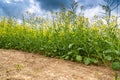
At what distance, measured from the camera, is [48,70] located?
15.5 feet

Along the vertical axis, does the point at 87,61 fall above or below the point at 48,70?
above

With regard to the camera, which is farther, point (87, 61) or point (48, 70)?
point (87, 61)

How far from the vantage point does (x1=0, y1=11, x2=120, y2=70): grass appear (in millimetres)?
5442

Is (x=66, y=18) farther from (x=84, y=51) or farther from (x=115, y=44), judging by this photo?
(x=115, y=44)

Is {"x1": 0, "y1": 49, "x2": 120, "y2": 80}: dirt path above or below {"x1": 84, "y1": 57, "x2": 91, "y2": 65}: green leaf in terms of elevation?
below

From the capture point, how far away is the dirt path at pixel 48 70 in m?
4.38

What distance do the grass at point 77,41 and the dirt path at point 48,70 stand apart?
11.6 inches

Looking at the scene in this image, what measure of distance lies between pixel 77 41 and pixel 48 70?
1287 mm

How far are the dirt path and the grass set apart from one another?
0.30 m

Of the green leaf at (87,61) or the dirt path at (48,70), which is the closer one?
the dirt path at (48,70)

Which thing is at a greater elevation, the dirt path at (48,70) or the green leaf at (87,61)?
the green leaf at (87,61)

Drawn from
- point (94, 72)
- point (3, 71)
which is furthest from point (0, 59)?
point (94, 72)

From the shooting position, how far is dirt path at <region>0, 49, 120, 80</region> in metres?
4.38

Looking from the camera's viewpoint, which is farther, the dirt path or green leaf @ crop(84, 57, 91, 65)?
green leaf @ crop(84, 57, 91, 65)
